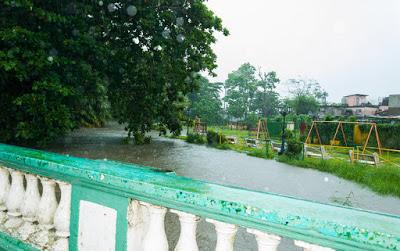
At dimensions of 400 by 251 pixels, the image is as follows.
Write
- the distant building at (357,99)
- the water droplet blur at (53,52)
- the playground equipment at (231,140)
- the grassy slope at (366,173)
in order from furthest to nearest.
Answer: the distant building at (357,99) < the playground equipment at (231,140) < the grassy slope at (366,173) < the water droplet blur at (53,52)

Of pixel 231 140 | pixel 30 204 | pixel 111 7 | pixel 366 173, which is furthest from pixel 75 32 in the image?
pixel 231 140

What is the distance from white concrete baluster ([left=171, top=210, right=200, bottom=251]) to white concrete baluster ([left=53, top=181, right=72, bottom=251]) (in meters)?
0.80

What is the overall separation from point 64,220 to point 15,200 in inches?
24.8

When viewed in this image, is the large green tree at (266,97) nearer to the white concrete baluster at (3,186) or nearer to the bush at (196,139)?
the bush at (196,139)

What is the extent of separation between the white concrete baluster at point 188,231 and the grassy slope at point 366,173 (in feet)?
35.1

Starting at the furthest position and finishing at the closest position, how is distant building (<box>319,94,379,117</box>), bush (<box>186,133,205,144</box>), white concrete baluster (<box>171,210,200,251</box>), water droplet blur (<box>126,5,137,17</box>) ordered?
distant building (<box>319,94,379,117</box>) < bush (<box>186,133,205,144</box>) < water droplet blur (<box>126,5,137,17</box>) < white concrete baluster (<box>171,210,200,251</box>)

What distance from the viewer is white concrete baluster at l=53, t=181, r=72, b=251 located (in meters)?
2.04

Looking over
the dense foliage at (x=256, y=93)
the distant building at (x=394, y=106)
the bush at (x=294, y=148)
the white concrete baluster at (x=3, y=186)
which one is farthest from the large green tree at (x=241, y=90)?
the white concrete baluster at (x=3, y=186)

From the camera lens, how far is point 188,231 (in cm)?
161

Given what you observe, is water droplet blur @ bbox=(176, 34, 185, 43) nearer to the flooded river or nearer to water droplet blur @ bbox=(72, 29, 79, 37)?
water droplet blur @ bbox=(72, 29, 79, 37)

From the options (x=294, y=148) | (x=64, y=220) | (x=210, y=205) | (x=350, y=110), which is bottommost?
(x=294, y=148)

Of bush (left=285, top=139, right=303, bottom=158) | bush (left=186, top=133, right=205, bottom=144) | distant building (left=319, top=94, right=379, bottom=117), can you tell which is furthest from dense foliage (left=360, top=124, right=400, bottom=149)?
distant building (left=319, top=94, right=379, bottom=117)

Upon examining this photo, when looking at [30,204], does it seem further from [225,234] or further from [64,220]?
[225,234]

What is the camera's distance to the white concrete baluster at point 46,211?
2141 millimetres
